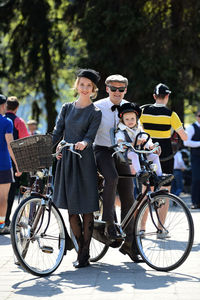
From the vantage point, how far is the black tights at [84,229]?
22.0ft

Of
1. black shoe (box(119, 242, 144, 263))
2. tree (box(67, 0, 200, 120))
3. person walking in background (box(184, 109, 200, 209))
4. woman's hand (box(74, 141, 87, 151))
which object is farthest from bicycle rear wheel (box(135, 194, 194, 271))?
tree (box(67, 0, 200, 120))

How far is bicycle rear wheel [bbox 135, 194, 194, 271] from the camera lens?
20.2ft

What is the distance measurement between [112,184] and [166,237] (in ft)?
2.41

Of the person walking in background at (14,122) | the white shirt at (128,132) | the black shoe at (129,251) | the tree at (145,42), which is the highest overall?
the tree at (145,42)

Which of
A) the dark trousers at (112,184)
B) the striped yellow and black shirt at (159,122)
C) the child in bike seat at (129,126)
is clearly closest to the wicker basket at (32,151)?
the dark trousers at (112,184)

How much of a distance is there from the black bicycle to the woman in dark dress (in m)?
0.16

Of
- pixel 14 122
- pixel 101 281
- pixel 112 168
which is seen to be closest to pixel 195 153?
pixel 14 122

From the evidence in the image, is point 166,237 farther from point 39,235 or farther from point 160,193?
point 39,235

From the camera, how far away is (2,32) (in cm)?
2134

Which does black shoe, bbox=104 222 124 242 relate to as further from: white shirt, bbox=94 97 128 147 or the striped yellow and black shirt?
the striped yellow and black shirt

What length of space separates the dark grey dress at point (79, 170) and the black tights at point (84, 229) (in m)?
0.20

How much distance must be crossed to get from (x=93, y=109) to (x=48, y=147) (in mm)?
595

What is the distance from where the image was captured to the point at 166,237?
20.8ft

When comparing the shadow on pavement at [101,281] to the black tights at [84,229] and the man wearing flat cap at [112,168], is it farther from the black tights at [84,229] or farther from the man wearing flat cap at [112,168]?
the man wearing flat cap at [112,168]
